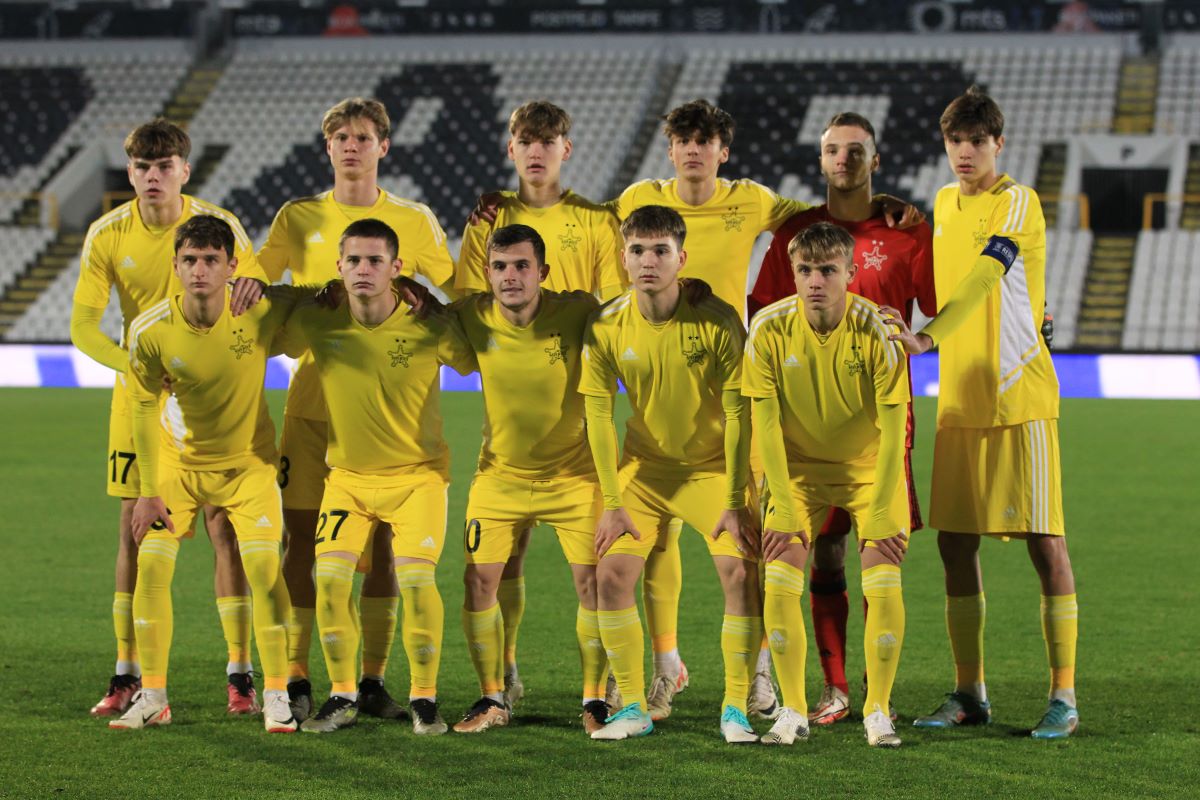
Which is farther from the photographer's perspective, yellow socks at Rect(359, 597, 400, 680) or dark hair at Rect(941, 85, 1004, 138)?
yellow socks at Rect(359, 597, 400, 680)

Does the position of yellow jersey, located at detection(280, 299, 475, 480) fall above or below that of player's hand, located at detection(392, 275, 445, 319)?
below

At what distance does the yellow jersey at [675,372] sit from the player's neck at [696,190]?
1.83ft

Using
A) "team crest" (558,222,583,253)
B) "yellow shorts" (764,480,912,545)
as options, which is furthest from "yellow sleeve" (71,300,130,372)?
"yellow shorts" (764,480,912,545)

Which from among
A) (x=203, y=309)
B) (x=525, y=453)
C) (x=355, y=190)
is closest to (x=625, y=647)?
(x=525, y=453)

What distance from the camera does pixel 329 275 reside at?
5.14 meters

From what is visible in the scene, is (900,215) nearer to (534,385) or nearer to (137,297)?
(534,385)

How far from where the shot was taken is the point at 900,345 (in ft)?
14.6

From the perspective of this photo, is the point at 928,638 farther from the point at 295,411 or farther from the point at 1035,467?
the point at 295,411

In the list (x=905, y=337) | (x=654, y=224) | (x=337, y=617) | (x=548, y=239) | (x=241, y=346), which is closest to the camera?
(x=905, y=337)

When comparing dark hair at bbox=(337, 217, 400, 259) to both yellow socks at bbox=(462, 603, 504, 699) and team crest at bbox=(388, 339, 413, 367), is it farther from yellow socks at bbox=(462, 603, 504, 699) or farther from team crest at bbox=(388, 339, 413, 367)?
yellow socks at bbox=(462, 603, 504, 699)

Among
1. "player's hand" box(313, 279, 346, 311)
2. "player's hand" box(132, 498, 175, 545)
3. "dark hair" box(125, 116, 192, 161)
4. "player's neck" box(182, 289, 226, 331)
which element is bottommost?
"player's hand" box(132, 498, 175, 545)

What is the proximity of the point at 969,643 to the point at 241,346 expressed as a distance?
244 cm

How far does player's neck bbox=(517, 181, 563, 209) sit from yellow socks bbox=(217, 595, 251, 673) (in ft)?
5.22

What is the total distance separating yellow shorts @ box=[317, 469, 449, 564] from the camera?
468cm
